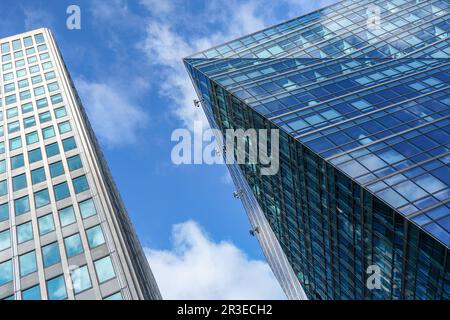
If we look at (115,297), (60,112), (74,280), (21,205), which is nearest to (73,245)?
(74,280)

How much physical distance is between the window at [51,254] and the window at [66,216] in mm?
2079

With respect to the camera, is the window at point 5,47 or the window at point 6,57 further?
the window at point 5,47

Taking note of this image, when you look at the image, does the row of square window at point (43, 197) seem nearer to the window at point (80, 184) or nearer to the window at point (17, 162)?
the window at point (80, 184)

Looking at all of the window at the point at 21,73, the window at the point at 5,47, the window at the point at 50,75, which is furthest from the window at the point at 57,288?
the window at the point at 5,47

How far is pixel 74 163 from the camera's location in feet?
132

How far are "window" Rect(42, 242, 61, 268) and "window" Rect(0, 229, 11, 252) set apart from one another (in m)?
3.10

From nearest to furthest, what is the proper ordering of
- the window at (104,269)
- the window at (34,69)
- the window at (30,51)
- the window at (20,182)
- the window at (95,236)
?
1. the window at (104,269)
2. the window at (95,236)
3. the window at (20,182)
4. the window at (34,69)
5. the window at (30,51)

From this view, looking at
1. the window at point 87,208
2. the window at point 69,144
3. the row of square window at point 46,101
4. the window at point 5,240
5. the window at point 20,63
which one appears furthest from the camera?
the window at point 20,63

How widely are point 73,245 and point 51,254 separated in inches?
61.6

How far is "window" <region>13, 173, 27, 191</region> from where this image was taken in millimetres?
38912

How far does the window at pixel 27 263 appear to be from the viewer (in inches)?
1236

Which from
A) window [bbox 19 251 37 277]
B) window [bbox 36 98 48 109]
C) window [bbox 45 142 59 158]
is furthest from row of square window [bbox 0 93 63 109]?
window [bbox 19 251 37 277]

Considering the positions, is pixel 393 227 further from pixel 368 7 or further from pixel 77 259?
pixel 368 7

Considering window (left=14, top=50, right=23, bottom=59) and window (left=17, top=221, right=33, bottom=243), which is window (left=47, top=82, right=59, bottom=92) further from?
window (left=17, top=221, right=33, bottom=243)
